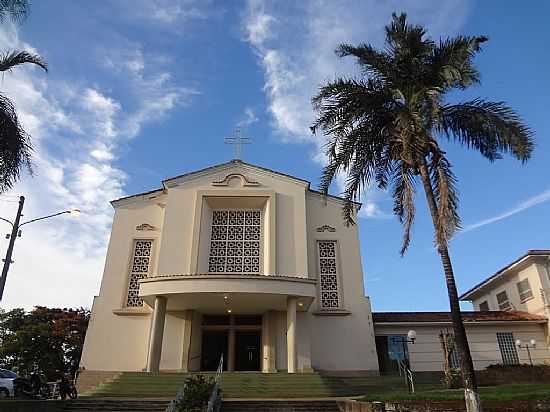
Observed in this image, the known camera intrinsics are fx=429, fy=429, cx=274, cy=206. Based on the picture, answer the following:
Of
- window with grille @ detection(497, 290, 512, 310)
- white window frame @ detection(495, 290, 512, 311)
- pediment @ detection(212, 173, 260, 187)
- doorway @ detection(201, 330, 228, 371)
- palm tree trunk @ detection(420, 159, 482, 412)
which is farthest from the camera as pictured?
window with grille @ detection(497, 290, 512, 310)

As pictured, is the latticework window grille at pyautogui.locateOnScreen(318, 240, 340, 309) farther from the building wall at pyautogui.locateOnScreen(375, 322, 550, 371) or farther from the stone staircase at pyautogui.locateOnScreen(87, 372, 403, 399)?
the stone staircase at pyautogui.locateOnScreen(87, 372, 403, 399)

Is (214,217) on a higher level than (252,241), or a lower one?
higher

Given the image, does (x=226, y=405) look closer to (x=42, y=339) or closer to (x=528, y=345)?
(x=528, y=345)

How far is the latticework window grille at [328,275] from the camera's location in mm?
19698

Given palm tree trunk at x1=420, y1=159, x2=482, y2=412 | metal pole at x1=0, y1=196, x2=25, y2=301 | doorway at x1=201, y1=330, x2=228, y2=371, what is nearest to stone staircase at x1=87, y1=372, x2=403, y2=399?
doorway at x1=201, y1=330, x2=228, y2=371

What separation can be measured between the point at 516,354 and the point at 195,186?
55.5 ft

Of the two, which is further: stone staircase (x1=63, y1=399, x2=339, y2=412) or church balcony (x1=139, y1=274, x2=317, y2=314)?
church balcony (x1=139, y1=274, x2=317, y2=314)

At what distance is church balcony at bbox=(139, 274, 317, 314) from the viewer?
16.6 meters

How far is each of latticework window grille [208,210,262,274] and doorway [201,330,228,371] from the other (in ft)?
9.37

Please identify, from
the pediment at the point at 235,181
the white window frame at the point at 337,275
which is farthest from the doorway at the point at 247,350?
the pediment at the point at 235,181

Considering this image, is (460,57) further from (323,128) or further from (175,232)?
(175,232)

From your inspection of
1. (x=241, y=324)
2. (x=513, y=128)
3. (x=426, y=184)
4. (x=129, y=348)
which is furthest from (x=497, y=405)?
(x=129, y=348)

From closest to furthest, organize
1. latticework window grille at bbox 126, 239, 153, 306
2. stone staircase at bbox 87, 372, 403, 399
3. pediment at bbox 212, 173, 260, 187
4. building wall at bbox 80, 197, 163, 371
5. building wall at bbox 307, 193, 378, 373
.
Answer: stone staircase at bbox 87, 372, 403, 399, building wall at bbox 80, 197, 163, 371, building wall at bbox 307, 193, 378, 373, latticework window grille at bbox 126, 239, 153, 306, pediment at bbox 212, 173, 260, 187

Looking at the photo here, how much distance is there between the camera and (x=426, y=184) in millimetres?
10531
